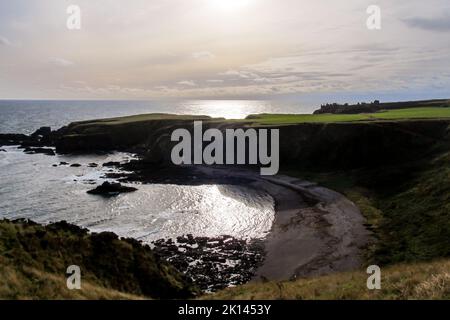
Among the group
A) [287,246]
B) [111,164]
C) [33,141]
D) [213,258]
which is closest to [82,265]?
[213,258]

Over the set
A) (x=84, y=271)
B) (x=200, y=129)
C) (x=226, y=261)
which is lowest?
(x=226, y=261)

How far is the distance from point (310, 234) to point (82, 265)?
25723 millimetres

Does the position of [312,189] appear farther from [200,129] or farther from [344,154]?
[200,129]

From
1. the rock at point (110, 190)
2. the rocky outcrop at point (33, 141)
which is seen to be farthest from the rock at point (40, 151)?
the rock at point (110, 190)

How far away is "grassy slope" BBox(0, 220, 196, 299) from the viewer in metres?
19.4

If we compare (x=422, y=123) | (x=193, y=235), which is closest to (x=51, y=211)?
(x=193, y=235)

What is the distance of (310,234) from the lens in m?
43.2

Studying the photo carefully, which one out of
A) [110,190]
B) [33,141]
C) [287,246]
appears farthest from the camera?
[33,141]

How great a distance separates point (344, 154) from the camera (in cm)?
7044

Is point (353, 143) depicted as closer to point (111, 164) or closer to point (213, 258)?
point (213, 258)

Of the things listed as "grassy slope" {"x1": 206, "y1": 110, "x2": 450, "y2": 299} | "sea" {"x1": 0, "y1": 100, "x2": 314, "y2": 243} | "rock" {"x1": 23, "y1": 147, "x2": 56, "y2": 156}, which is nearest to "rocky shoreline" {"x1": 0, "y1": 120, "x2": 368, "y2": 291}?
"sea" {"x1": 0, "y1": 100, "x2": 314, "y2": 243}

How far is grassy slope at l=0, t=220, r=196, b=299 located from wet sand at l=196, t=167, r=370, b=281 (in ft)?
32.5

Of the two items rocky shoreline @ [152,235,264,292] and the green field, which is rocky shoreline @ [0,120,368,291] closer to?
rocky shoreline @ [152,235,264,292]

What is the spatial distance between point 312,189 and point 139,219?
26.1 meters
